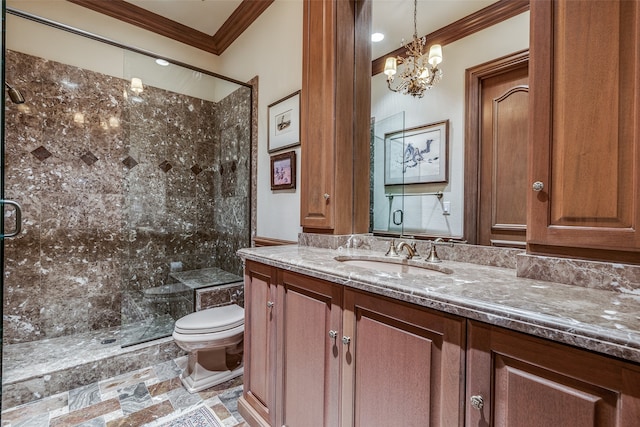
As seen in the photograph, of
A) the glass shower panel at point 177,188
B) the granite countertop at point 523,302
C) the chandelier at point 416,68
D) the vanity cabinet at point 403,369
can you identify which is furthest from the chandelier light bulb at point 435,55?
the glass shower panel at point 177,188

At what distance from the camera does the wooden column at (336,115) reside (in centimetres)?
171

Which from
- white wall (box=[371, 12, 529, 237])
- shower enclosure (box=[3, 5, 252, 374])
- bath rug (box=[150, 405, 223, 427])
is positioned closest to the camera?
white wall (box=[371, 12, 529, 237])

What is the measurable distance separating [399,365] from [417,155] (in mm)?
1062

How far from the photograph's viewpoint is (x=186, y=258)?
2.90 m

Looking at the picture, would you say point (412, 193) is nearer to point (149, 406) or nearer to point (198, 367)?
point (198, 367)

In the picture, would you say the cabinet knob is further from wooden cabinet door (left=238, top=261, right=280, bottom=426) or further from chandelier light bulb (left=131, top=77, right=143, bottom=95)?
chandelier light bulb (left=131, top=77, right=143, bottom=95)

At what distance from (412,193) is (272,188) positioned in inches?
45.8

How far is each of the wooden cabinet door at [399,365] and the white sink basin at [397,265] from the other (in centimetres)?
36

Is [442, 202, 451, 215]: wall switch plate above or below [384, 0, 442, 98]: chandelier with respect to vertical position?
below

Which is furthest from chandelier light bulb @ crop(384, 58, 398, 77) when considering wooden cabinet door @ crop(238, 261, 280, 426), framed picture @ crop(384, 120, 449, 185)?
wooden cabinet door @ crop(238, 261, 280, 426)

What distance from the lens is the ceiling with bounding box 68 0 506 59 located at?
152cm

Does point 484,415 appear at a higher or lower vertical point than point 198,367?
higher

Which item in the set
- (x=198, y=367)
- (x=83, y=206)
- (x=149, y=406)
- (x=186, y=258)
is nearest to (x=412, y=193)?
(x=198, y=367)

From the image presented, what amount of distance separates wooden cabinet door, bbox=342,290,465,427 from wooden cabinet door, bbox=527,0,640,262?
1.62 feet
